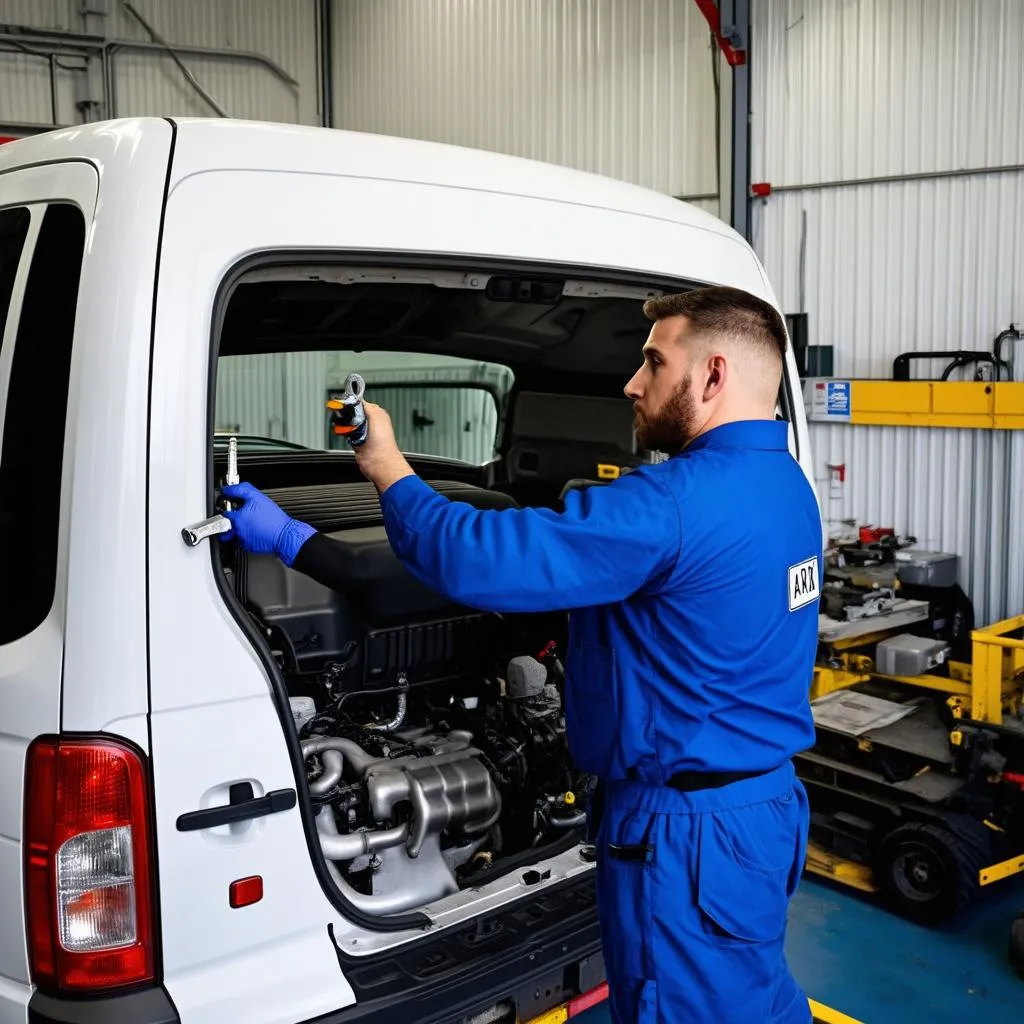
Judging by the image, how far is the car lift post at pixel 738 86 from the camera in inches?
277

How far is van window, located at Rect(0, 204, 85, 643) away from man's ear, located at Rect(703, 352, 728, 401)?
1.07 m

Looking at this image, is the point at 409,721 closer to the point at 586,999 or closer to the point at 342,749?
the point at 342,749

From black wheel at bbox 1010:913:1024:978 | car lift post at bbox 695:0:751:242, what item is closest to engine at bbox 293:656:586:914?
black wheel at bbox 1010:913:1024:978

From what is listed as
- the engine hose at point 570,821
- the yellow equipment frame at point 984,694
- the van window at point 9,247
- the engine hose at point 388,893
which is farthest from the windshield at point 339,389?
the van window at point 9,247

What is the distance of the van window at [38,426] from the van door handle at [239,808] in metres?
0.39

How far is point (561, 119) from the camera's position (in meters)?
Answer: 8.80

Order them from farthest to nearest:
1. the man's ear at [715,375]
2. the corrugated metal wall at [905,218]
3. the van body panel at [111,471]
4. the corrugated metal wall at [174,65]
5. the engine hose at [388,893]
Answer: the corrugated metal wall at [174,65] → the corrugated metal wall at [905,218] → the engine hose at [388,893] → the man's ear at [715,375] → the van body panel at [111,471]

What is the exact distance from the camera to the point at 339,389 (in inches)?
273

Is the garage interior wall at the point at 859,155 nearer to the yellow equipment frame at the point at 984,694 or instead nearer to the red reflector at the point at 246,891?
the yellow equipment frame at the point at 984,694

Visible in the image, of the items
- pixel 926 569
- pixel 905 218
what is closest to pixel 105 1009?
pixel 926 569

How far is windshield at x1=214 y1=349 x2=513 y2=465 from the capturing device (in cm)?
791

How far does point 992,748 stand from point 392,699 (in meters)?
2.55

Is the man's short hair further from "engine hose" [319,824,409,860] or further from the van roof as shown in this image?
"engine hose" [319,824,409,860]

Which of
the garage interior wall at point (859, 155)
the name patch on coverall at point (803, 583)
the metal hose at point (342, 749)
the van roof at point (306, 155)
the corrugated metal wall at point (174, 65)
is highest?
the corrugated metal wall at point (174, 65)
